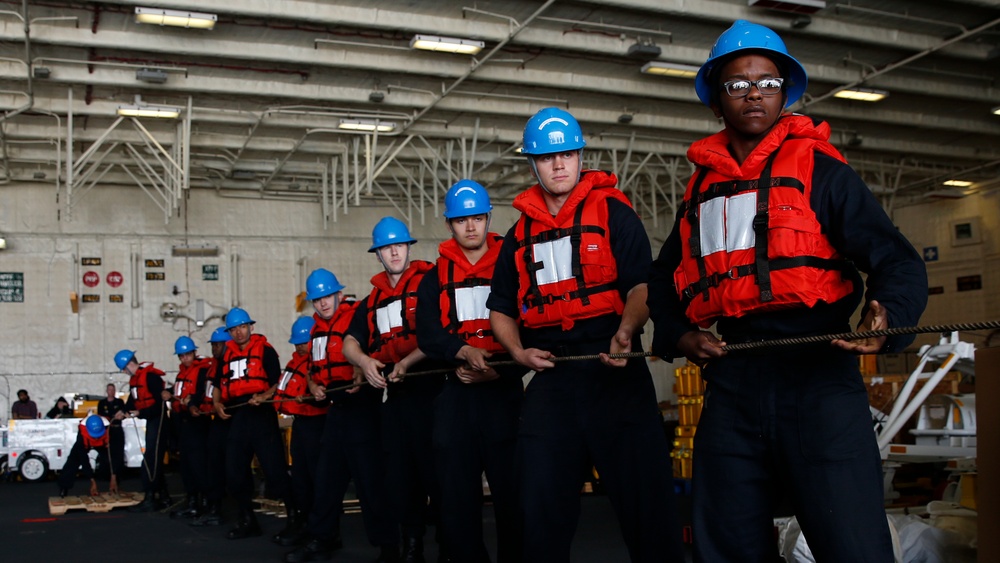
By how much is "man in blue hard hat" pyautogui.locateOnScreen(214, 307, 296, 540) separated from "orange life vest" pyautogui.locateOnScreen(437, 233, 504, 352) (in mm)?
4551

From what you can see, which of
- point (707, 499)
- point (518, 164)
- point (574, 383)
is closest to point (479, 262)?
point (574, 383)

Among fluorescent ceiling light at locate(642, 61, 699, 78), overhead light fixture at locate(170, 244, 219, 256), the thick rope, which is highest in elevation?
fluorescent ceiling light at locate(642, 61, 699, 78)

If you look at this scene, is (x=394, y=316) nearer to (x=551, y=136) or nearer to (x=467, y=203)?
(x=467, y=203)

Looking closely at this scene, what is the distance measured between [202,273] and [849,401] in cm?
2264

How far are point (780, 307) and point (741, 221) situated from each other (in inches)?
10.6

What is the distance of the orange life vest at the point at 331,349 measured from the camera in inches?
291

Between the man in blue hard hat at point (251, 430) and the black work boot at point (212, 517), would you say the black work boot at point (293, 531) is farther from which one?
the black work boot at point (212, 517)

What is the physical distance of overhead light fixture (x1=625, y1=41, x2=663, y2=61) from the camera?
14977 mm

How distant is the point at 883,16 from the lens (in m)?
15.0

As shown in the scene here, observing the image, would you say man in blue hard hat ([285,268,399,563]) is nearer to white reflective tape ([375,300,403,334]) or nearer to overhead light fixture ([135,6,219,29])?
white reflective tape ([375,300,403,334])

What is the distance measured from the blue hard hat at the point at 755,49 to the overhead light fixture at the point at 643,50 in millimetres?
12439

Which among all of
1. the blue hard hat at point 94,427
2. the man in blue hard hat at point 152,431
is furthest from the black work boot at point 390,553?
the blue hard hat at point 94,427

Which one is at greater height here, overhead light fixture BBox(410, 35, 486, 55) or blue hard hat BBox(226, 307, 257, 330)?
overhead light fixture BBox(410, 35, 486, 55)

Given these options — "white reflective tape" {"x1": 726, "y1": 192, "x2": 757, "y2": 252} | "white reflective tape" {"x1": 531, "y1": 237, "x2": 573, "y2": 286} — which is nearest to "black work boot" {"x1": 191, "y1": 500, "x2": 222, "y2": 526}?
"white reflective tape" {"x1": 531, "y1": 237, "x2": 573, "y2": 286}
